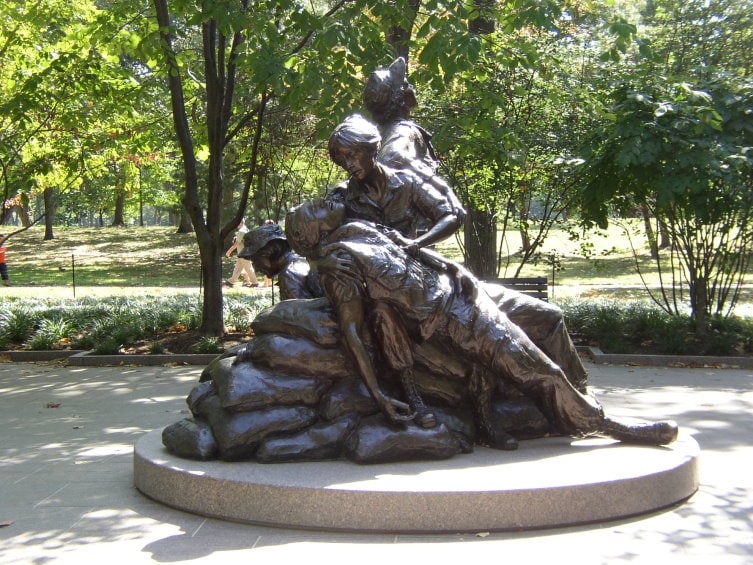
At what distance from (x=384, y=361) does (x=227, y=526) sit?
145cm

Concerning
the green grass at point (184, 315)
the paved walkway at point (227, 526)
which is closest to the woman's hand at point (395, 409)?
the paved walkway at point (227, 526)

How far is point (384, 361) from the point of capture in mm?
5570

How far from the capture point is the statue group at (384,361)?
5309mm

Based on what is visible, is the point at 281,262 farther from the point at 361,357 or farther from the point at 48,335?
the point at 48,335

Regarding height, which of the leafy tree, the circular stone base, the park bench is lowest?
the circular stone base

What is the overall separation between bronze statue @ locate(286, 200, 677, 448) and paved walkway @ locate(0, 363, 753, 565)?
896 mm

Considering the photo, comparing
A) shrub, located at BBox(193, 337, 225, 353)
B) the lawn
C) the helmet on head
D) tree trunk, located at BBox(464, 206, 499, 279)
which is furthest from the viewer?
the lawn

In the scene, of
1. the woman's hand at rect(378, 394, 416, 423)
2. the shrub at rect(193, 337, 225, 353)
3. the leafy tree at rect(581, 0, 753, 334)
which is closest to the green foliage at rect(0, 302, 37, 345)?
the shrub at rect(193, 337, 225, 353)

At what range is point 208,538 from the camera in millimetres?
4594

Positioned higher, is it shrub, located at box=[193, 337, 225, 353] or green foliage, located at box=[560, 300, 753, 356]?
green foliage, located at box=[560, 300, 753, 356]

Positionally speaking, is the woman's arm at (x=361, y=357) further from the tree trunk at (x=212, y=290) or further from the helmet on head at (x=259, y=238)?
the tree trunk at (x=212, y=290)

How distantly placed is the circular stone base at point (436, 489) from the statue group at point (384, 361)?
19 cm

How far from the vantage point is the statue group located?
5.31 m

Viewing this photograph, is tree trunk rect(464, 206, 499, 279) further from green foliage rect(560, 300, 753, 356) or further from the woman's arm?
the woman's arm
